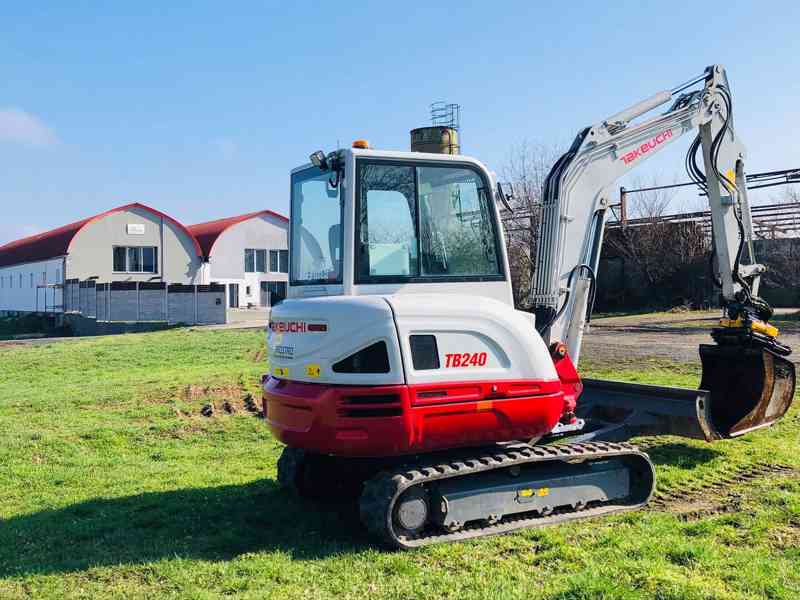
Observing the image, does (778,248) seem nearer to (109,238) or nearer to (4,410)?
(4,410)

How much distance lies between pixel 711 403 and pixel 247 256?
42.0 m

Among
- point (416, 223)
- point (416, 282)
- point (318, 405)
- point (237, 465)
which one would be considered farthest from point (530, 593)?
point (237, 465)

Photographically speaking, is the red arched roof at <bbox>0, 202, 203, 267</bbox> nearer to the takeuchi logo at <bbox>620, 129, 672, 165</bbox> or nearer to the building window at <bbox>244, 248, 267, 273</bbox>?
the building window at <bbox>244, 248, 267, 273</bbox>

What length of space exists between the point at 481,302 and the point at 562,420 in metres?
1.89

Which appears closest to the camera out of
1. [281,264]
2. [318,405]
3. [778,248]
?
[318,405]

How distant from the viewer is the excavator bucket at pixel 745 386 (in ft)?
27.9

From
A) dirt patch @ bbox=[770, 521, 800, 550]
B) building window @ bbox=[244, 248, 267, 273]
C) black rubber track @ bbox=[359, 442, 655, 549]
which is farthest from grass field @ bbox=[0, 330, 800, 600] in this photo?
building window @ bbox=[244, 248, 267, 273]

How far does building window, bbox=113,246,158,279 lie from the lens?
43250mm

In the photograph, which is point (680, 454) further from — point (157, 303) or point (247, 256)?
point (247, 256)

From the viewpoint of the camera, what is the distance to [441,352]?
6.20 meters

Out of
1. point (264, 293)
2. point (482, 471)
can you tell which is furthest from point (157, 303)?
point (482, 471)

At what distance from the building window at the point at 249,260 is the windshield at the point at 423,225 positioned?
141ft

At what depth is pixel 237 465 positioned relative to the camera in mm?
9367

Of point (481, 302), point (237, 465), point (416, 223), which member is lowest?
point (237, 465)
